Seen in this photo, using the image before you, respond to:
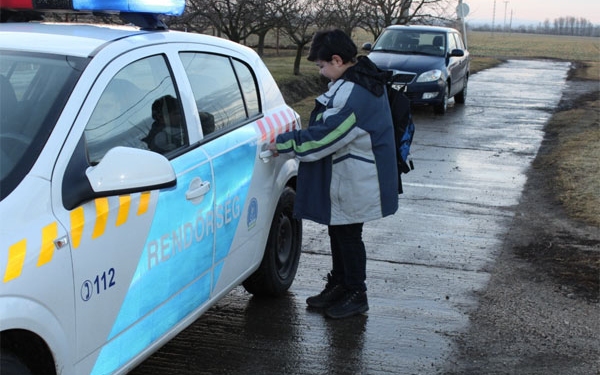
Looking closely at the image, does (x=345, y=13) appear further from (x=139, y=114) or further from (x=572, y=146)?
(x=139, y=114)

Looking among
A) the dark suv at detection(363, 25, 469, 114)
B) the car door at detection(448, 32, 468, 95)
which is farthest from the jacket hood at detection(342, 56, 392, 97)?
the car door at detection(448, 32, 468, 95)

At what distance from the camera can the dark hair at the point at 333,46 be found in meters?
4.64

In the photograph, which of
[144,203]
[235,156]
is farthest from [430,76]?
[144,203]

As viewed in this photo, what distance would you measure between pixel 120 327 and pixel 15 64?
3.86ft

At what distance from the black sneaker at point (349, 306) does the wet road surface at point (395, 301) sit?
5 centimetres

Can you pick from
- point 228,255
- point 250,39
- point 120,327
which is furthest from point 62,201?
point 250,39

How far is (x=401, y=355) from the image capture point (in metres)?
4.45

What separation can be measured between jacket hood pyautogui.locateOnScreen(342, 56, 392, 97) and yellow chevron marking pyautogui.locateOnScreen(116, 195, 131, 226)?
1940 millimetres

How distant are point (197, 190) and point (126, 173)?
815 mm

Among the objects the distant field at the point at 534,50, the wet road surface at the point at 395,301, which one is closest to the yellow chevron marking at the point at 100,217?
the wet road surface at the point at 395,301

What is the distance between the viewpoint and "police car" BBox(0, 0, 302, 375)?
2.64 metres

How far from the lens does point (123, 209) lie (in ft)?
9.92

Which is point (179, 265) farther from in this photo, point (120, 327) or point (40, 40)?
point (40, 40)

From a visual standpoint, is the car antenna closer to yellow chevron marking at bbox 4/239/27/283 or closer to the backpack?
the backpack
